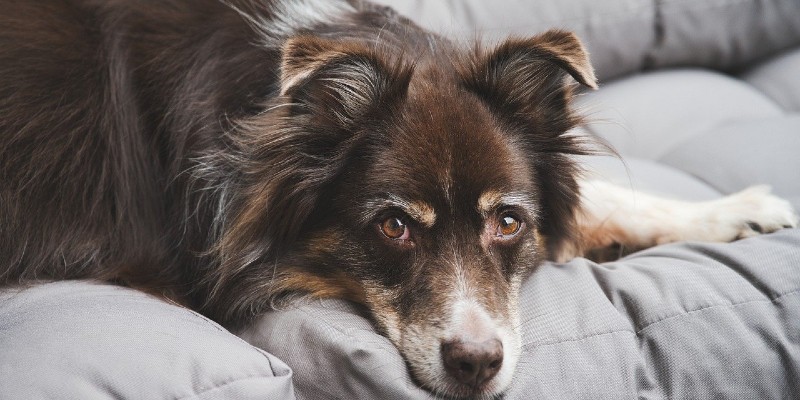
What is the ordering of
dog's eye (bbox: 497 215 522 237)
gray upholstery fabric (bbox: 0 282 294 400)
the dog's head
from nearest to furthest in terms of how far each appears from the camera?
gray upholstery fabric (bbox: 0 282 294 400) < the dog's head < dog's eye (bbox: 497 215 522 237)

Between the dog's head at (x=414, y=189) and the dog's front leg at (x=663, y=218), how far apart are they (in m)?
0.57

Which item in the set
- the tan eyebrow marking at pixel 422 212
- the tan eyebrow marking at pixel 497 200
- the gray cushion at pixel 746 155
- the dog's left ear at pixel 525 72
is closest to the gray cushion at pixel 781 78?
the gray cushion at pixel 746 155

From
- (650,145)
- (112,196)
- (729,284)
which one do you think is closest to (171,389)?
(112,196)

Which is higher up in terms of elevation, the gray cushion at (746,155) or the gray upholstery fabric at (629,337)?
the gray upholstery fabric at (629,337)

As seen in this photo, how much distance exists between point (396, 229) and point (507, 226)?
1.30ft

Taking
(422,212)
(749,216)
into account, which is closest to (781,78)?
(749,216)

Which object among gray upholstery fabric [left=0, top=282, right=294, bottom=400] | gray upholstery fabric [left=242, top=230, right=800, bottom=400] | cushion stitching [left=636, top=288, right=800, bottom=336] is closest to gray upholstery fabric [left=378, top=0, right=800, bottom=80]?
gray upholstery fabric [left=242, top=230, right=800, bottom=400]

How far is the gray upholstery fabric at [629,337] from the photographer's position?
7.30 ft

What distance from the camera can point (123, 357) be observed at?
2004 millimetres

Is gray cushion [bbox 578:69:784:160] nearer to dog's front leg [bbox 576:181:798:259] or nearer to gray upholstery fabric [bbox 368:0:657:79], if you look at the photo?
gray upholstery fabric [bbox 368:0:657:79]

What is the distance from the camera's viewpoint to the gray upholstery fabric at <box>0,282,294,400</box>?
6.27ft

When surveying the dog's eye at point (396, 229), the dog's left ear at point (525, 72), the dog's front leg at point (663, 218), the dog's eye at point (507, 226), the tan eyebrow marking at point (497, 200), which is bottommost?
the dog's front leg at point (663, 218)

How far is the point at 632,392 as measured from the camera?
231 centimetres

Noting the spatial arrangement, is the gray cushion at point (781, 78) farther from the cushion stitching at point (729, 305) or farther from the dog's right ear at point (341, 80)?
the dog's right ear at point (341, 80)
